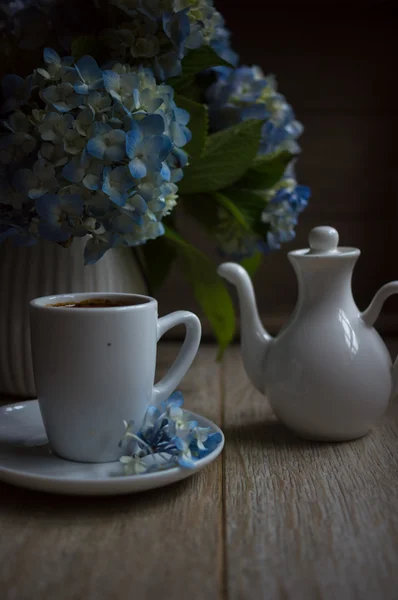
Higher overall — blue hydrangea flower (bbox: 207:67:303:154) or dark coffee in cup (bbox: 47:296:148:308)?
blue hydrangea flower (bbox: 207:67:303:154)

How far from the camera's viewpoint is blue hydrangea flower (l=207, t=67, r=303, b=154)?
84cm

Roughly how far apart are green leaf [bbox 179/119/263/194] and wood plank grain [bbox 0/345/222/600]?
339 mm

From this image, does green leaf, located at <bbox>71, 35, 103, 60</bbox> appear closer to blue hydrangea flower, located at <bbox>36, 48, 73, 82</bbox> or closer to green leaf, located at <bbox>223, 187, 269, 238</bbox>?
blue hydrangea flower, located at <bbox>36, 48, 73, 82</bbox>

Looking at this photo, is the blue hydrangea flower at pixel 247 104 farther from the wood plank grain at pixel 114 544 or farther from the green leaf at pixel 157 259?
the wood plank grain at pixel 114 544

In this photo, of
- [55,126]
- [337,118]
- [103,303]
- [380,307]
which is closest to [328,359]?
[380,307]

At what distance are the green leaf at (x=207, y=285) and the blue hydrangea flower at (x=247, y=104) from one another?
0.14 meters

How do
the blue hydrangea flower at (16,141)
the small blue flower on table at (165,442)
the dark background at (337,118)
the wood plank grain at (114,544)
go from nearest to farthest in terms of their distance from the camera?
1. the wood plank grain at (114,544)
2. the small blue flower on table at (165,442)
3. the blue hydrangea flower at (16,141)
4. the dark background at (337,118)

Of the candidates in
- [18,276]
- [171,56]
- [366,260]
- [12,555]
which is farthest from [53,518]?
[366,260]

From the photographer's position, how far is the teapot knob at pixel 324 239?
0.64 m

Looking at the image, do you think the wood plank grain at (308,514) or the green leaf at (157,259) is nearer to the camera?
the wood plank grain at (308,514)

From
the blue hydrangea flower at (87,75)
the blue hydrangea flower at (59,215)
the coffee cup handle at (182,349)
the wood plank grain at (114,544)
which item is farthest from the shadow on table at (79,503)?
the blue hydrangea flower at (87,75)

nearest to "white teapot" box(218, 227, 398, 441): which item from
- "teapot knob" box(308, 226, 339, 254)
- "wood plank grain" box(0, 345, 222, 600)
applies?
"teapot knob" box(308, 226, 339, 254)

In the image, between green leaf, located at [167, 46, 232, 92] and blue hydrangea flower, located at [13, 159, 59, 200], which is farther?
green leaf, located at [167, 46, 232, 92]

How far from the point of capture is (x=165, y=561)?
45 centimetres
